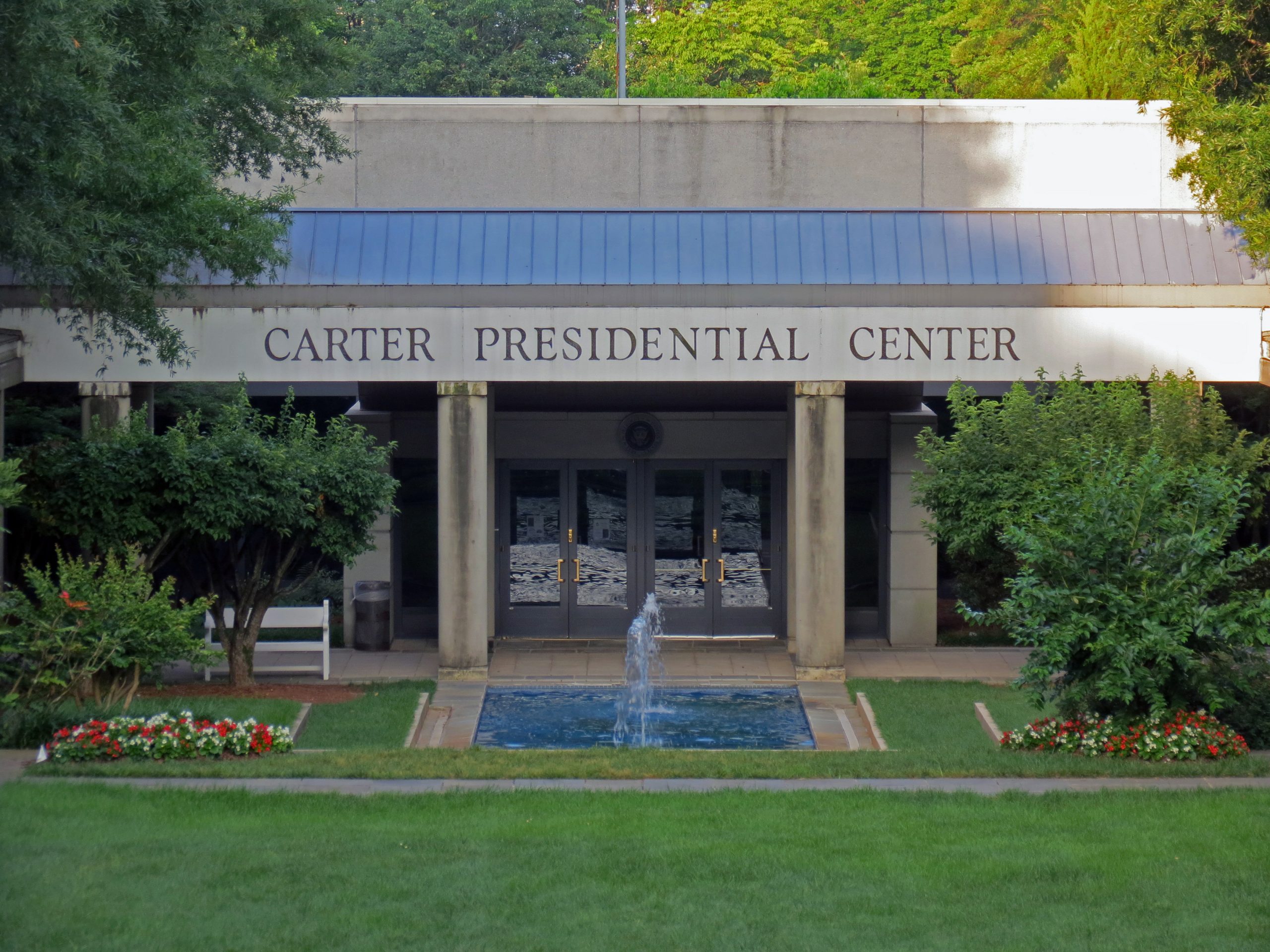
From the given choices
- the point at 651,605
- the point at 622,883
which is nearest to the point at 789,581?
the point at 651,605

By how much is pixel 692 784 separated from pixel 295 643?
8780mm

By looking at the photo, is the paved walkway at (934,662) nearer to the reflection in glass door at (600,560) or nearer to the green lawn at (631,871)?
the reflection in glass door at (600,560)

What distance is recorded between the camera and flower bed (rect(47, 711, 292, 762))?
1149cm

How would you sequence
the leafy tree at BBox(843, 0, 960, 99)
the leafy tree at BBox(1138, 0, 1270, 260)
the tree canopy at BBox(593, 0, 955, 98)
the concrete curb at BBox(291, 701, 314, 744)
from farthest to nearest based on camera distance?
the leafy tree at BBox(843, 0, 960, 99)
the tree canopy at BBox(593, 0, 955, 98)
the leafy tree at BBox(1138, 0, 1270, 260)
the concrete curb at BBox(291, 701, 314, 744)

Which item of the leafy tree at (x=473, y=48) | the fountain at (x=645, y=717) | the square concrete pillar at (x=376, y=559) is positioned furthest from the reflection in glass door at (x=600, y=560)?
the leafy tree at (x=473, y=48)

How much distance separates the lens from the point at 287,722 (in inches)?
556

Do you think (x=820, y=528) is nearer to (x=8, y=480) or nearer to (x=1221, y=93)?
(x=1221, y=93)

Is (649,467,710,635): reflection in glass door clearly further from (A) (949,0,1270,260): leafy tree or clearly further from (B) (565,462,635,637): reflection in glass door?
(A) (949,0,1270,260): leafy tree

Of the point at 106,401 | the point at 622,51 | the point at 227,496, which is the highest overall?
the point at 622,51

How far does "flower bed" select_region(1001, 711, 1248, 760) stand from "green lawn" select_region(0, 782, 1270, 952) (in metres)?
1.33

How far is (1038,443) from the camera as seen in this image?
15.5m

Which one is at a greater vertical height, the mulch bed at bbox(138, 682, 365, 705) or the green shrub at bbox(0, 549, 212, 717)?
the green shrub at bbox(0, 549, 212, 717)

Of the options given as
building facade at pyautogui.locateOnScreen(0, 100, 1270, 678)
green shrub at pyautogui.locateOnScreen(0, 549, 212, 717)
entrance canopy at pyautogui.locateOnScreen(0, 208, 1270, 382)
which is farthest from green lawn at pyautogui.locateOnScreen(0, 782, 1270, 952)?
entrance canopy at pyautogui.locateOnScreen(0, 208, 1270, 382)

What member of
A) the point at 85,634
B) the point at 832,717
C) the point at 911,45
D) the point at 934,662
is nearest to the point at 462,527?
the point at 832,717
